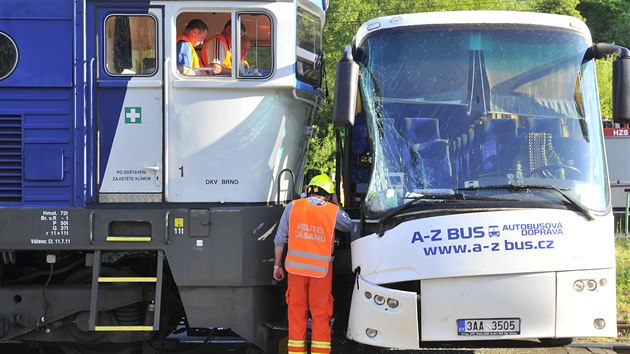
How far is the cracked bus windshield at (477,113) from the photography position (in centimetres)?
588

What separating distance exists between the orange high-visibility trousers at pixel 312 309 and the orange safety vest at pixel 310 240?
0.12 meters

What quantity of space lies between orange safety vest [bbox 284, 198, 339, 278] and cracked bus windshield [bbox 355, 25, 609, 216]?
1.52 feet

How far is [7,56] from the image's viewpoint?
6355 millimetres

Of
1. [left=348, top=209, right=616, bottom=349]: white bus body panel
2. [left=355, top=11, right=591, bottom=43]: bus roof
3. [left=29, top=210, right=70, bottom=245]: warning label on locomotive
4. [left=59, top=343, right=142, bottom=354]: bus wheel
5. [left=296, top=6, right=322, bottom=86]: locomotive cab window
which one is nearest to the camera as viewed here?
[left=348, top=209, right=616, bottom=349]: white bus body panel

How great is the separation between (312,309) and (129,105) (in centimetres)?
235

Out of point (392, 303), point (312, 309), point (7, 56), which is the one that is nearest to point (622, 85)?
point (392, 303)

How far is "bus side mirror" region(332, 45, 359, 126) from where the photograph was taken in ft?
19.2

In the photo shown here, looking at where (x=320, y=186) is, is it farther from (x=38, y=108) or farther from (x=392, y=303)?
(x=38, y=108)

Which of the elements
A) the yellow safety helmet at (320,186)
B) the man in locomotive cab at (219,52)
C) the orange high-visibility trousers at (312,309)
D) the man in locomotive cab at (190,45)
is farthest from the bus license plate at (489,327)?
the man in locomotive cab at (190,45)

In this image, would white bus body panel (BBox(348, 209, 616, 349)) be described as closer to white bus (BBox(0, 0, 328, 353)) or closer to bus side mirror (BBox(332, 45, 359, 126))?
bus side mirror (BBox(332, 45, 359, 126))

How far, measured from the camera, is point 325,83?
782 centimetres

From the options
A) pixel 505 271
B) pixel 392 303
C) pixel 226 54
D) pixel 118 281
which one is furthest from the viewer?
pixel 226 54

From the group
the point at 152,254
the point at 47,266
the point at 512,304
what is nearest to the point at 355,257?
the point at 512,304

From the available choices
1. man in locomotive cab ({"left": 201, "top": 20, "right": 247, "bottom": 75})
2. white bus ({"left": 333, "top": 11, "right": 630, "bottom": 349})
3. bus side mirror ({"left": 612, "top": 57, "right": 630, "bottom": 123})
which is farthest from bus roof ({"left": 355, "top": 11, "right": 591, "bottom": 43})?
man in locomotive cab ({"left": 201, "top": 20, "right": 247, "bottom": 75})
